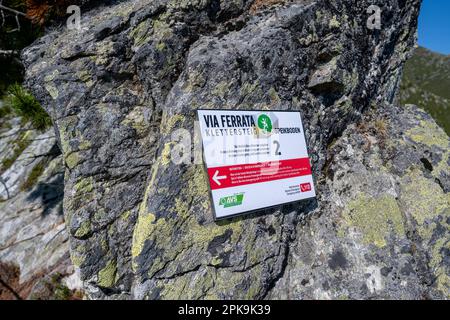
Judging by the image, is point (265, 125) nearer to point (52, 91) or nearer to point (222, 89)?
point (222, 89)

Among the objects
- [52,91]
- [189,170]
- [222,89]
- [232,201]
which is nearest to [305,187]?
[232,201]

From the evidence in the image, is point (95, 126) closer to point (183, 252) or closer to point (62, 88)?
point (62, 88)

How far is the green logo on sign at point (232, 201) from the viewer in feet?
15.9

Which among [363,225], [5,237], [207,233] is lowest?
[5,237]

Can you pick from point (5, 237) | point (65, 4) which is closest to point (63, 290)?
point (5, 237)

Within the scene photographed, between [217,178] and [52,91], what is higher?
[52,91]

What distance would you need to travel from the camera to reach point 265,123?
5578 millimetres

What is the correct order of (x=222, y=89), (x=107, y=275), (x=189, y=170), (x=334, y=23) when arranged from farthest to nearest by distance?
(x=334, y=23) < (x=222, y=89) < (x=107, y=275) < (x=189, y=170)

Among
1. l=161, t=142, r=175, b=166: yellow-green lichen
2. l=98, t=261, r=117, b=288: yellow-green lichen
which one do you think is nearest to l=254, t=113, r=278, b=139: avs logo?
l=161, t=142, r=175, b=166: yellow-green lichen

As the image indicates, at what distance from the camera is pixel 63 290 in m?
8.86

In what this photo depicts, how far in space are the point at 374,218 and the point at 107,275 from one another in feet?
16.1

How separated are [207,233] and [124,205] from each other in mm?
1562

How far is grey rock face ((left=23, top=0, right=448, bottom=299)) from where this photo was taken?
16.5 ft

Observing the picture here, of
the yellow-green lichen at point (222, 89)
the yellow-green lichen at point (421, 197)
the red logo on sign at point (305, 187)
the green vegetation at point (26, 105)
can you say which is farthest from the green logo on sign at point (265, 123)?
the green vegetation at point (26, 105)
